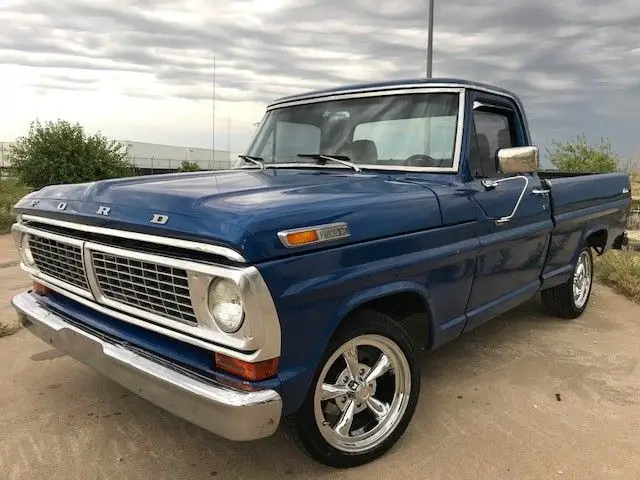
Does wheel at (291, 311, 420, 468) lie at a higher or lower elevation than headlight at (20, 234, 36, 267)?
lower

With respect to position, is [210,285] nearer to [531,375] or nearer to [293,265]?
[293,265]

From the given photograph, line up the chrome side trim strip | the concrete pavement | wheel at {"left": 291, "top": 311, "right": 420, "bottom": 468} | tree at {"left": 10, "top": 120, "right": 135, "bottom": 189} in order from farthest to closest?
tree at {"left": 10, "top": 120, "right": 135, "bottom": 189}, the concrete pavement, wheel at {"left": 291, "top": 311, "right": 420, "bottom": 468}, the chrome side trim strip

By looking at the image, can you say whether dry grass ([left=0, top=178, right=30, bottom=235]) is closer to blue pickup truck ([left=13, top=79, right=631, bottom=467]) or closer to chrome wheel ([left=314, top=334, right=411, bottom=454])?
blue pickup truck ([left=13, top=79, right=631, bottom=467])

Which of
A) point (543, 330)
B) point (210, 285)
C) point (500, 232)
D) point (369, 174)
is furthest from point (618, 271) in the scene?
point (210, 285)

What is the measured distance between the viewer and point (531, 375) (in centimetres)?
383

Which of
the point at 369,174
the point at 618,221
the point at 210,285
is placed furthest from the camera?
the point at 618,221

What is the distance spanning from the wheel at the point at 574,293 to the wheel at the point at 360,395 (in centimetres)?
263

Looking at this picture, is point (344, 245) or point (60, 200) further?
point (60, 200)

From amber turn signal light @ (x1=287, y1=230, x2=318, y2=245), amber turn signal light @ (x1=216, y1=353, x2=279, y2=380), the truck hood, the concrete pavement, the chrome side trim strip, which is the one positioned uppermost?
the truck hood

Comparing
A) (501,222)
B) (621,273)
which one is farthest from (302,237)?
(621,273)

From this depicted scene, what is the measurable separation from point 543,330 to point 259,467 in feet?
10.1

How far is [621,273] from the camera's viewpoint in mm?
6504

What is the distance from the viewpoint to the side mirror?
10.9 ft

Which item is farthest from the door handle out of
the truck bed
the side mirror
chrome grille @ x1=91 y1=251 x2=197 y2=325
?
chrome grille @ x1=91 y1=251 x2=197 y2=325
